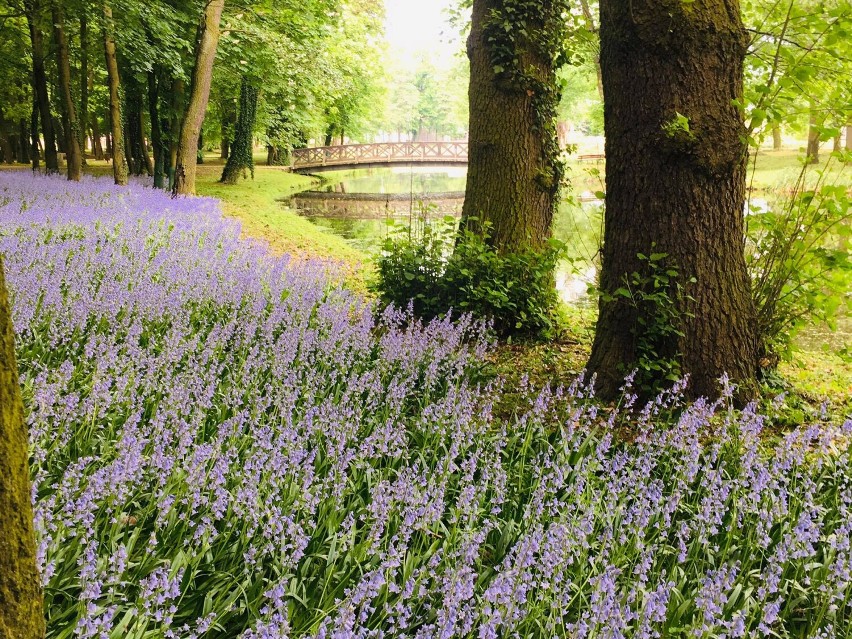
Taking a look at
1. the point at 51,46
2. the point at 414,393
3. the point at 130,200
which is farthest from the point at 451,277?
the point at 51,46

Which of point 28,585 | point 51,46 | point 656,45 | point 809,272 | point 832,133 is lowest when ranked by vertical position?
point 28,585

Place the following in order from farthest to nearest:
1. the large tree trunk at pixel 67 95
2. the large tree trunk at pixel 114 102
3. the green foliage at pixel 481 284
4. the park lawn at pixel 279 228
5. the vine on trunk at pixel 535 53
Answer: the large tree trunk at pixel 114 102 → the large tree trunk at pixel 67 95 → the park lawn at pixel 279 228 → the vine on trunk at pixel 535 53 → the green foliage at pixel 481 284

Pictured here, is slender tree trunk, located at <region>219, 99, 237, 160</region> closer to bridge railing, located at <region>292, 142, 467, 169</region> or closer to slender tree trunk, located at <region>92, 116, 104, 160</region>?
slender tree trunk, located at <region>92, 116, 104, 160</region>

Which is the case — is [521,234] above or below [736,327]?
above

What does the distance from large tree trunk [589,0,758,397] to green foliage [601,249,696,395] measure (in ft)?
0.04

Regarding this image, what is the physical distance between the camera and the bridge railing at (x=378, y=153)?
136 feet

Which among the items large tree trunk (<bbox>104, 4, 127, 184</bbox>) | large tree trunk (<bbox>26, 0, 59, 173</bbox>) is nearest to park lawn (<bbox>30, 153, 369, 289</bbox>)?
large tree trunk (<bbox>104, 4, 127, 184</bbox>)

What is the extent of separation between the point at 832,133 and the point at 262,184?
24.6 m

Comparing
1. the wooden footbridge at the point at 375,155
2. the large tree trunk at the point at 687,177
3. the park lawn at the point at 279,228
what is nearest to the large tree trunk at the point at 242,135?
the park lawn at the point at 279,228

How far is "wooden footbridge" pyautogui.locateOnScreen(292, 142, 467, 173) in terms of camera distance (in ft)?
136

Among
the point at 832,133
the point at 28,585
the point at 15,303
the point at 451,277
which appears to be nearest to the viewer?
the point at 28,585

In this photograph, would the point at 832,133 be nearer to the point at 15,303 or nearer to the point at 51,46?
the point at 15,303

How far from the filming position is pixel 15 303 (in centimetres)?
441

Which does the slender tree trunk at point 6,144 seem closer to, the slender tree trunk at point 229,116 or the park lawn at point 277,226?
the slender tree trunk at point 229,116
